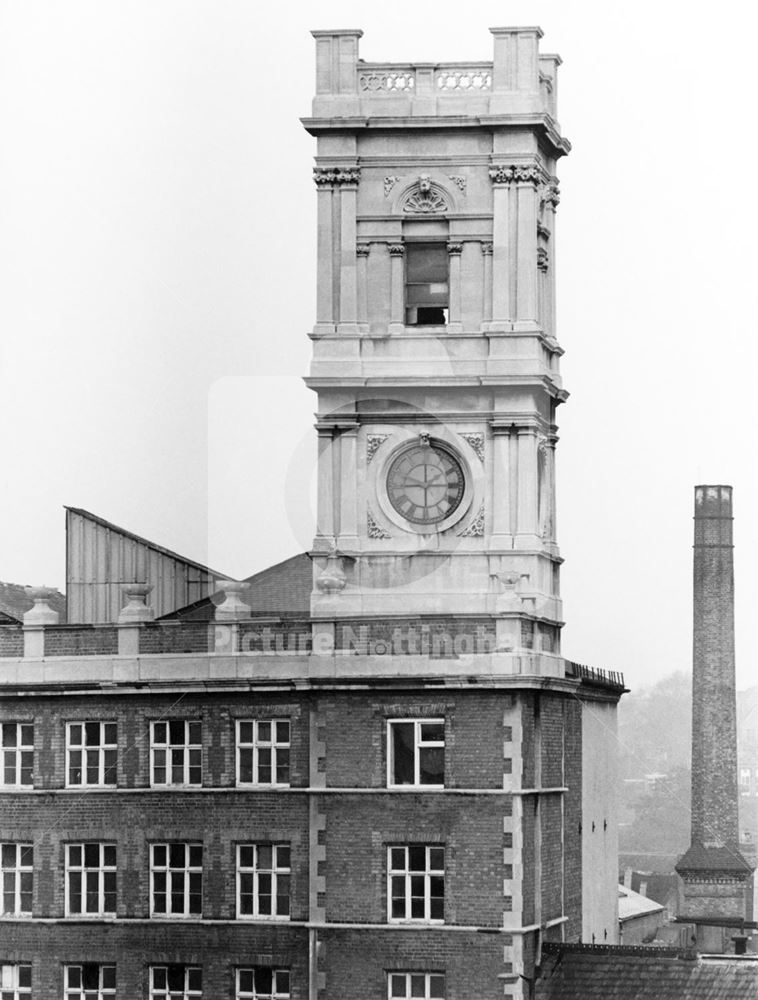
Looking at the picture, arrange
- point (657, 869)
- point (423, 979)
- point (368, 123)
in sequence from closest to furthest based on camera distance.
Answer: point (423, 979) → point (368, 123) → point (657, 869)

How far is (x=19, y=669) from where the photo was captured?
60.7 meters

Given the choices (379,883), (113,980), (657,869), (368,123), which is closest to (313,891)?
(379,883)

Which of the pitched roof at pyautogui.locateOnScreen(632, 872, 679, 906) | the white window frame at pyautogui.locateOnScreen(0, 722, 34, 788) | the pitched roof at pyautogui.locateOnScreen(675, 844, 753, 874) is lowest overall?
the pitched roof at pyautogui.locateOnScreen(632, 872, 679, 906)

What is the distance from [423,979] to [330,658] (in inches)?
324

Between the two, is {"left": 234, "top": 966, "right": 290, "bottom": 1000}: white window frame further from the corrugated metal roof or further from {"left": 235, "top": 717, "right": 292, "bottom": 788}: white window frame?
the corrugated metal roof

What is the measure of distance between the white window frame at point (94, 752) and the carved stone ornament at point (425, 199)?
636 inches

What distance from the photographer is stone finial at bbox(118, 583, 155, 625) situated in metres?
60.9

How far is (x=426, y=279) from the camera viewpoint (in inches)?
2544

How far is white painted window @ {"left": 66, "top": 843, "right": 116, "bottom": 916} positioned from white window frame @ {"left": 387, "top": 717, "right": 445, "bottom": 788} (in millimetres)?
7473

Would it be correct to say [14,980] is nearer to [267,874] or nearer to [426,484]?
[267,874]

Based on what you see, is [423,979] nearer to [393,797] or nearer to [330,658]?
[393,797]

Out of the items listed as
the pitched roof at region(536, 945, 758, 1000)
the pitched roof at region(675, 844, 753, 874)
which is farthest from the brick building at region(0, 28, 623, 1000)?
the pitched roof at region(675, 844, 753, 874)

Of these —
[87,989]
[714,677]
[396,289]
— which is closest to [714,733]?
[714,677]

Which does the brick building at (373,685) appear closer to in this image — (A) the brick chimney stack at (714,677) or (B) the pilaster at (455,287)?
(B) the pilaster at (455,287)
